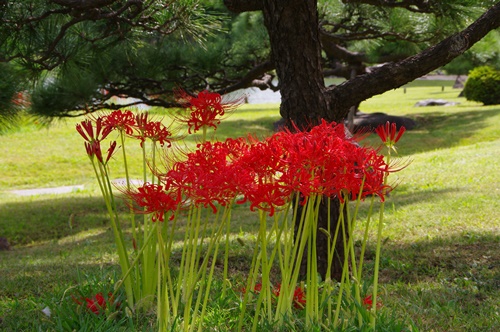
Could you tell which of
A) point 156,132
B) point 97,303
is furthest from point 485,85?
point 97,303

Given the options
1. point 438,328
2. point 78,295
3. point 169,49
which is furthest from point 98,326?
point 169,49

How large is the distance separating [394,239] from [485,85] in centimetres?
1461

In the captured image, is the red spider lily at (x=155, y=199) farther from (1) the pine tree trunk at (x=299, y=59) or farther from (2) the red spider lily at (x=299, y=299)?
(1) the pine tree trunk at (x=299, y=59)

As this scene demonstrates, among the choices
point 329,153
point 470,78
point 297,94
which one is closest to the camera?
point 329,153

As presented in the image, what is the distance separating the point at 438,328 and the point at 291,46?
171cm

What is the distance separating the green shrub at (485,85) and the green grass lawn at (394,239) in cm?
547

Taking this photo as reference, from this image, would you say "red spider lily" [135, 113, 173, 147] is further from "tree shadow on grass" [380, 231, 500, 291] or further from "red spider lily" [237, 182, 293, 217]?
"tree shadow on grass" [380, 231, 500, 291]

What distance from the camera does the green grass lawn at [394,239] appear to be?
127 inches

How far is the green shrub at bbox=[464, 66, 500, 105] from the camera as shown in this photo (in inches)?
700

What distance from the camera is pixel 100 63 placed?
666 cm

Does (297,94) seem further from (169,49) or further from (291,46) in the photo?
(169,49)

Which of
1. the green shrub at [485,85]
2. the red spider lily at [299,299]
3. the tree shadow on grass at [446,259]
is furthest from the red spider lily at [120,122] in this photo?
the green shrub at [485,85]

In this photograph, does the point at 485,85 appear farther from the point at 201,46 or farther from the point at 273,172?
the point at 273,172

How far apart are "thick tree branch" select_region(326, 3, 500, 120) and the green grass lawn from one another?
30.9 inches
